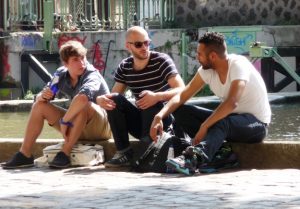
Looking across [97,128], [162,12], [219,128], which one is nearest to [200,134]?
[219,128]

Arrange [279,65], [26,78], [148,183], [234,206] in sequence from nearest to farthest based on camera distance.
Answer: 1. [234,206]
2. [148,183]
3. [279,65]
4. [26,78]

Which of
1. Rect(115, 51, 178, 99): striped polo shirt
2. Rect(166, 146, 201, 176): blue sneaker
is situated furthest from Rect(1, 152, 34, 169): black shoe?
Rect(166, 146, 201, 176): blue sneaker

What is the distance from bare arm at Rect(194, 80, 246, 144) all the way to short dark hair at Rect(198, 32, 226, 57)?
33cm

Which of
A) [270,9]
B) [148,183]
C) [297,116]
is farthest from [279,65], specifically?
[148,183]

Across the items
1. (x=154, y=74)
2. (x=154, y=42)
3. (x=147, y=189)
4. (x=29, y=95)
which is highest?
(x=154, y=74)

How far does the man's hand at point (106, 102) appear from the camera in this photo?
8.23 m

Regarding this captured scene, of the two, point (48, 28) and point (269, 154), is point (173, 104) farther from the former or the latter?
point (48, 28)

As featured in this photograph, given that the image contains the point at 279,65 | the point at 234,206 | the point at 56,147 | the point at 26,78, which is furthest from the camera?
the point at 26,78

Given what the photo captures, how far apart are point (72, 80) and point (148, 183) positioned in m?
1.76

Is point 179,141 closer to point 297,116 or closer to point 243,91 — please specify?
point 243,91

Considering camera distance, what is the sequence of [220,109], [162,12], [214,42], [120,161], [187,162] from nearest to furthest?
[187,162] → [220,109] → [214,42] → [120,161] → [162,12]

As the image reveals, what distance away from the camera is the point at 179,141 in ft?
26.5

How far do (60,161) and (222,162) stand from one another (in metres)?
1.49

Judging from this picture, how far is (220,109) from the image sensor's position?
25.5ft
